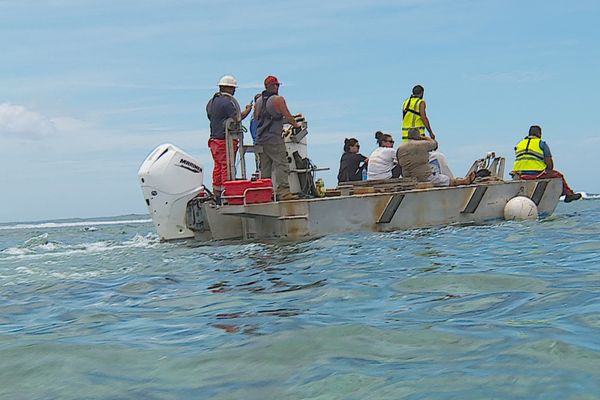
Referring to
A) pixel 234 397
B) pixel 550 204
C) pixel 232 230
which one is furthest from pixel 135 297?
pixel 550 204

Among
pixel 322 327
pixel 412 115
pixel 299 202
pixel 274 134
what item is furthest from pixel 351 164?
pixel 322 327

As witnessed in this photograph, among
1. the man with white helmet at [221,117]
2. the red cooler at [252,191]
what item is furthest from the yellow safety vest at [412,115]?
the red cooler at [252,191]

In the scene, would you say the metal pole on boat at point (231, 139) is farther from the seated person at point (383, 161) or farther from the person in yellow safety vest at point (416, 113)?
the person in yellow safety vest at point (416, 113)

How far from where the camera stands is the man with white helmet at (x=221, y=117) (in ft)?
37.4

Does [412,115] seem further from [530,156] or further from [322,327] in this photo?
[322,327]

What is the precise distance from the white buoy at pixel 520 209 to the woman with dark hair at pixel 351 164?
103 inches

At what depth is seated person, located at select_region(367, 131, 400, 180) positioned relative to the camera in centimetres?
1252

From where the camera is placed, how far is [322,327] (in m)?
4.21

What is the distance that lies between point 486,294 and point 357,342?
Result: 1494mm

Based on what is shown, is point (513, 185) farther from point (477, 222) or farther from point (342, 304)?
point (342, 304)

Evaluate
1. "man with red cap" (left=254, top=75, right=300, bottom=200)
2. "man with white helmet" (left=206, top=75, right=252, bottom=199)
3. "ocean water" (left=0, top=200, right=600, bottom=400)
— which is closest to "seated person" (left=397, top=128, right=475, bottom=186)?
"man with red cap" (left=254, top=75, right=300, bottom=200)

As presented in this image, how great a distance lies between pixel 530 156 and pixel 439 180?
88.2 inches

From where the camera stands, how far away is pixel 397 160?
1238 centimetres

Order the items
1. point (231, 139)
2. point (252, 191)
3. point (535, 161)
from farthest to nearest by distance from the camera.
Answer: point (535, 161) → point (231, 139) → point (252, 191)
